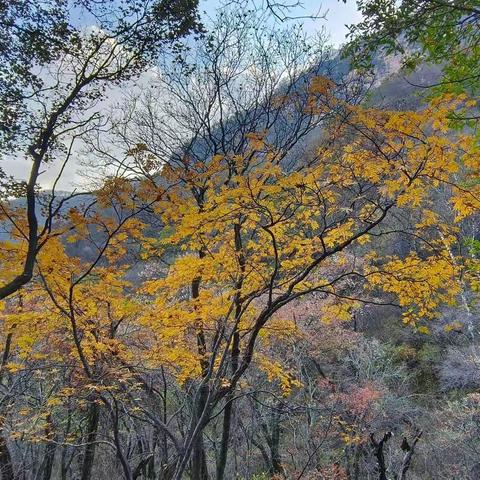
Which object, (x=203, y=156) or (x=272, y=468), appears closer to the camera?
(x=203, y=156)

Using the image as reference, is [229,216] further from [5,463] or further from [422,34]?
[5,463]

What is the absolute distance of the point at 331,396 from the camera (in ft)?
43.4

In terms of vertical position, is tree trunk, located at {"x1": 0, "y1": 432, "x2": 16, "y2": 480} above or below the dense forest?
below

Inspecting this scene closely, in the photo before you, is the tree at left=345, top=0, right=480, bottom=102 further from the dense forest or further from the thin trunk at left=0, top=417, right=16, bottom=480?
the thin trunk at left=0, top=417, right=16, bottom=480

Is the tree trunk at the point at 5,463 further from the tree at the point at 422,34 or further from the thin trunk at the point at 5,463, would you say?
the tree at the point at 422,34

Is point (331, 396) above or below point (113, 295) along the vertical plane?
below

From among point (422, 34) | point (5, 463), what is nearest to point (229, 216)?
point (422, 34)

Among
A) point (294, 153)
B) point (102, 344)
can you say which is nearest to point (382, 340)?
point (294, 153)

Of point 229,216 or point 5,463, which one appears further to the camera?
point 5,463

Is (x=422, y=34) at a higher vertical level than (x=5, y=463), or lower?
higher

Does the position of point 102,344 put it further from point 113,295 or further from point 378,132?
point 378,132

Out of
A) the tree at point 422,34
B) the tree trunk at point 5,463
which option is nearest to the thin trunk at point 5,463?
the tree trunk at point 5,463

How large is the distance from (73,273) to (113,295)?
129cm

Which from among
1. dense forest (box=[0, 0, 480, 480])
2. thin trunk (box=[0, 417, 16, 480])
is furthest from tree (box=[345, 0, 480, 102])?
thin trunk (box=[0, 417, 16, 480])
